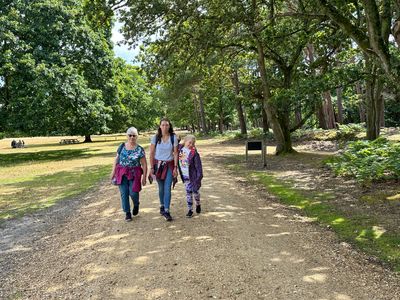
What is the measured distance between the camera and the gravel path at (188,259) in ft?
13.6

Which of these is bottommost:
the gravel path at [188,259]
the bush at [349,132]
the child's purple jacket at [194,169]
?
the gravel path at [188,259]

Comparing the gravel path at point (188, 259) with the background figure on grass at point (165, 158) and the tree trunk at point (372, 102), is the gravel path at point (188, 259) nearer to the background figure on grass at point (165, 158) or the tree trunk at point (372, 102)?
the background figure on grass at point (165, 158)

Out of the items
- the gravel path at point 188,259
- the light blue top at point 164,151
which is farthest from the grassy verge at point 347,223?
the light blue top at point 164,151

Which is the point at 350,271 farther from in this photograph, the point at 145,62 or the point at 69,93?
the point at 69,93

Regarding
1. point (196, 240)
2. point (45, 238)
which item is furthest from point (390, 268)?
point (45, 238)

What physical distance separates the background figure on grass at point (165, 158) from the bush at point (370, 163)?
17.0 ft

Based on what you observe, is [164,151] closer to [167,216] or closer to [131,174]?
[131,174]

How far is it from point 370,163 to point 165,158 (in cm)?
646

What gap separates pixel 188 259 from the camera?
4.99 meters

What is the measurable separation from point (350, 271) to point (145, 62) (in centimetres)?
1255

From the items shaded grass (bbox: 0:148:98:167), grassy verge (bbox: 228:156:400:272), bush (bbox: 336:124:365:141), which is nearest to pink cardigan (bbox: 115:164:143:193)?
grassy verge (bbox: 228:156:400:272)

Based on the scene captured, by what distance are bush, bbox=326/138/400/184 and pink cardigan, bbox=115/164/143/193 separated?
5700mm

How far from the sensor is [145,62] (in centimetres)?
1530

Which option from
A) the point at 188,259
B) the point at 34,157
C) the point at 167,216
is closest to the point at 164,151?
the point at 167,216
